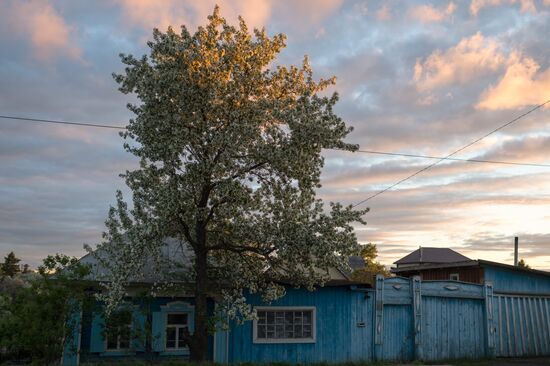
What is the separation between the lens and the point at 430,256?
63.5m

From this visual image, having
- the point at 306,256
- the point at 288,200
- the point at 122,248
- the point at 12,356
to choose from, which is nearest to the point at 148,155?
the point at 122,248

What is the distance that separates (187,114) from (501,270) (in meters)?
18.4

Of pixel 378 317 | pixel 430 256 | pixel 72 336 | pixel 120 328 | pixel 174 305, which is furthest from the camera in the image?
pixel 430 256

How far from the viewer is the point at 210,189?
765 inches

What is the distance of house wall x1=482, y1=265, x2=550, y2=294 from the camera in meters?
27.9

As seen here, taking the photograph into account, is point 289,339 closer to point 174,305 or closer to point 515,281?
point 174,305

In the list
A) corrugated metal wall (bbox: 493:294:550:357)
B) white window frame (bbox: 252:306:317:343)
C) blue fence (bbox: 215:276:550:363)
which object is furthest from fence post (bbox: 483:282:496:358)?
white window frame (bbox: 252:306:317:343)

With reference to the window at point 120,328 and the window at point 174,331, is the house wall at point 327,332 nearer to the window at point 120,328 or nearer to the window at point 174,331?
the window at point 174,331

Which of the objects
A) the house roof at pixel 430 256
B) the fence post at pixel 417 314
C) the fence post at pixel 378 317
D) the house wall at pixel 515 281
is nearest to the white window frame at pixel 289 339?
the fence post at pixel 378 317

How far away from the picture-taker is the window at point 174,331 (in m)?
22.7

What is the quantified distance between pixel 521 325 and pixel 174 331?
17.4m

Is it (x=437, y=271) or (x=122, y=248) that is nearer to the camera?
(x=122, y=248)

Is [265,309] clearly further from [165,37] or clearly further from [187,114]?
[165,37]

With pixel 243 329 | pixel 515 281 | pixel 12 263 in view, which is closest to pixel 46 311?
pixel 243 329
